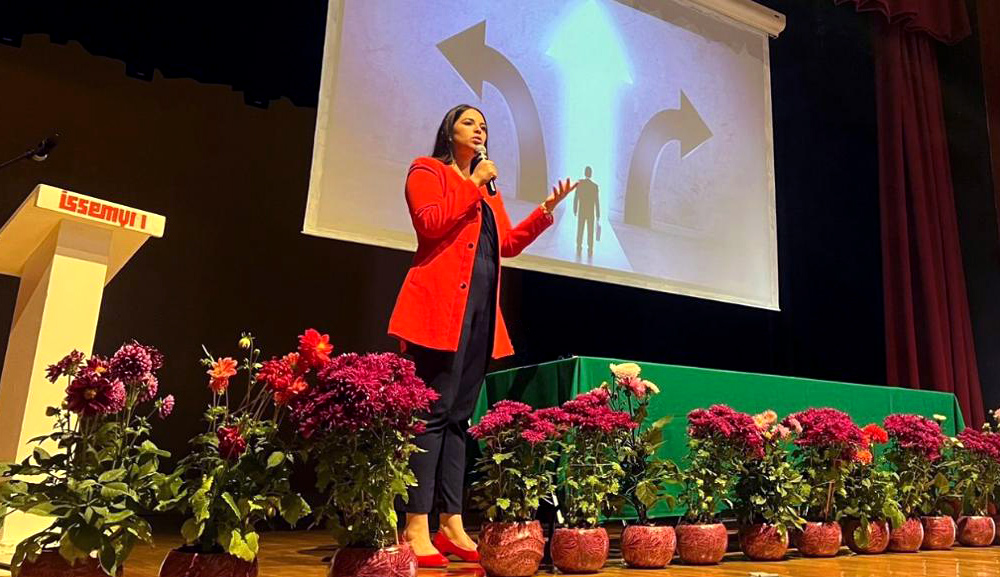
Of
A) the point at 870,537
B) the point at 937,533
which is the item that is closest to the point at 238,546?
the point at 870,537

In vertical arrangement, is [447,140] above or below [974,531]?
above

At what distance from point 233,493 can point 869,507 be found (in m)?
1.86

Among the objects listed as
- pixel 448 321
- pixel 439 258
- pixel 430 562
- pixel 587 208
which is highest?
pixel 587 208

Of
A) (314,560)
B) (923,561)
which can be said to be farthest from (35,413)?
(923,561)

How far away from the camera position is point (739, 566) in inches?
71.4

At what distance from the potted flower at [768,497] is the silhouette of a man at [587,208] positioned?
1.55 metres

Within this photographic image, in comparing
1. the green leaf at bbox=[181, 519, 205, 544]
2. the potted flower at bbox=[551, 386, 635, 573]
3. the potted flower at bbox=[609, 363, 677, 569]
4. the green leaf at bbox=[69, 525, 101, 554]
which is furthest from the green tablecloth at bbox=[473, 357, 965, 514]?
the green leaf at bbox=[69, 525, 101, 554]

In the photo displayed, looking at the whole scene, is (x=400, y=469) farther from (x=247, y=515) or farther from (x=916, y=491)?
(x=916, y=491)

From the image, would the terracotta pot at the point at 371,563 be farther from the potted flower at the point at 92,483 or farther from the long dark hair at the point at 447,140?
the long dark hair at the point at 447,140

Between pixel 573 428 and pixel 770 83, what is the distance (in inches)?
134

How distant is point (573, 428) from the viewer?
5.63 ft

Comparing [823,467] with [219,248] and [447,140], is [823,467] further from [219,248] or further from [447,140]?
[219,248]

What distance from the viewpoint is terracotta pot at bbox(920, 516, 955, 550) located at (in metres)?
2.31

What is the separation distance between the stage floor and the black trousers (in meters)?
0.19
